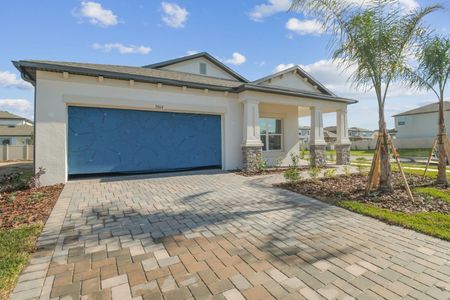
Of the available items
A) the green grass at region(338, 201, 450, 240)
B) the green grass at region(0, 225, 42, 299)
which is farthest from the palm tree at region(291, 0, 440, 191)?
the green grass at region(0, 225, 42, 299)

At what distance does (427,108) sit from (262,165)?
34381 mm

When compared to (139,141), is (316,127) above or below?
above

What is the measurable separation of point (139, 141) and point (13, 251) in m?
6.65

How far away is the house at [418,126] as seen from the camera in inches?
1201

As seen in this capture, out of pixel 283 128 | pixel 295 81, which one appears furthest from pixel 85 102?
pixel 283 128

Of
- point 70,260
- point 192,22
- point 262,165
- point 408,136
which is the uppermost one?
point 192,22

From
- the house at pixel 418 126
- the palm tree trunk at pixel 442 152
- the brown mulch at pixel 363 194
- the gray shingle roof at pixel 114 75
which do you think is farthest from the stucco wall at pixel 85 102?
the house at pixel 418 126

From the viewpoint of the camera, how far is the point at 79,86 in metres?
8.38

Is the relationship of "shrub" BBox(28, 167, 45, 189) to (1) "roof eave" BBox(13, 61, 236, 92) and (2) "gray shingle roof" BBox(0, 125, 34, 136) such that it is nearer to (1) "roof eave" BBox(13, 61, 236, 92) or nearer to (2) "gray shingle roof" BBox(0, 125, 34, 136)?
(1) "roof eave" BBox(13, 61, 236, 92)

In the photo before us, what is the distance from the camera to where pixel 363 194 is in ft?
20.9

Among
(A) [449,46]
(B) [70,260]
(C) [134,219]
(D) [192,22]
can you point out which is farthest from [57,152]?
(A) [449,46]

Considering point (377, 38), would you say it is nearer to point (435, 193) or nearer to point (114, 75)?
point (435, 193)

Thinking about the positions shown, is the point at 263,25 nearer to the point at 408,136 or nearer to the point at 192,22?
the point at 192,22

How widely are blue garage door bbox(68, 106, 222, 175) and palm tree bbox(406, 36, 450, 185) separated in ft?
24.6
